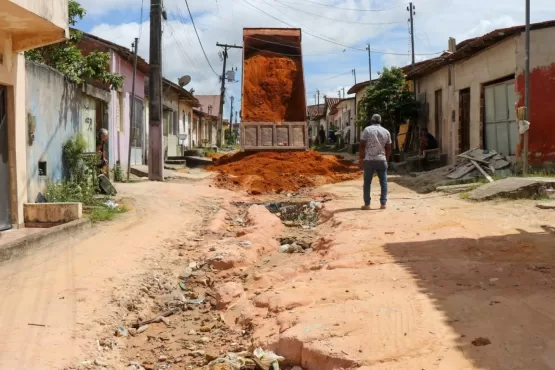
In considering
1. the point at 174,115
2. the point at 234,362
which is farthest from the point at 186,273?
the point at 174,115

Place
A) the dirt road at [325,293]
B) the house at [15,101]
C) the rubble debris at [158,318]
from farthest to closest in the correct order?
the house at [15,101] < the rubble debris at [158,318] < the dirt road at [325,293]

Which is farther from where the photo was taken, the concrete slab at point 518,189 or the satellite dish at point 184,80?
the satellite dish at point 184,80

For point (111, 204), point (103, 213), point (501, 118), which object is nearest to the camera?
point (103, 213)

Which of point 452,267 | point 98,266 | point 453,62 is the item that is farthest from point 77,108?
point 453,62

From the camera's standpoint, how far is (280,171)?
54.0 ft

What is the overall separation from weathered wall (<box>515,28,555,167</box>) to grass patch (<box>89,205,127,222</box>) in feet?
29.2

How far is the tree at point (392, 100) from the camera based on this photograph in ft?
67.1

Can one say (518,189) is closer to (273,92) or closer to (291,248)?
(291,248)

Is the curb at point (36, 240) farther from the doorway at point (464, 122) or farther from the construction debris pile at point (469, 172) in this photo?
the doorway at point (464, 122)

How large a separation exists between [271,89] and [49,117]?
426 inches

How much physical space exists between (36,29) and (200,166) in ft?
44.6

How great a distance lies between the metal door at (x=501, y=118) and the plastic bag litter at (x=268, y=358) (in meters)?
11.0

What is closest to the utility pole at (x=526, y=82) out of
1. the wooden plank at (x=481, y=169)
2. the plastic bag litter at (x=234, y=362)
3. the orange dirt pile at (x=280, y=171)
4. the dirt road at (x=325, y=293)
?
the wooden plank at (x=481, y=169)

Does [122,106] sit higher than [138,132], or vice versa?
[122,106]
